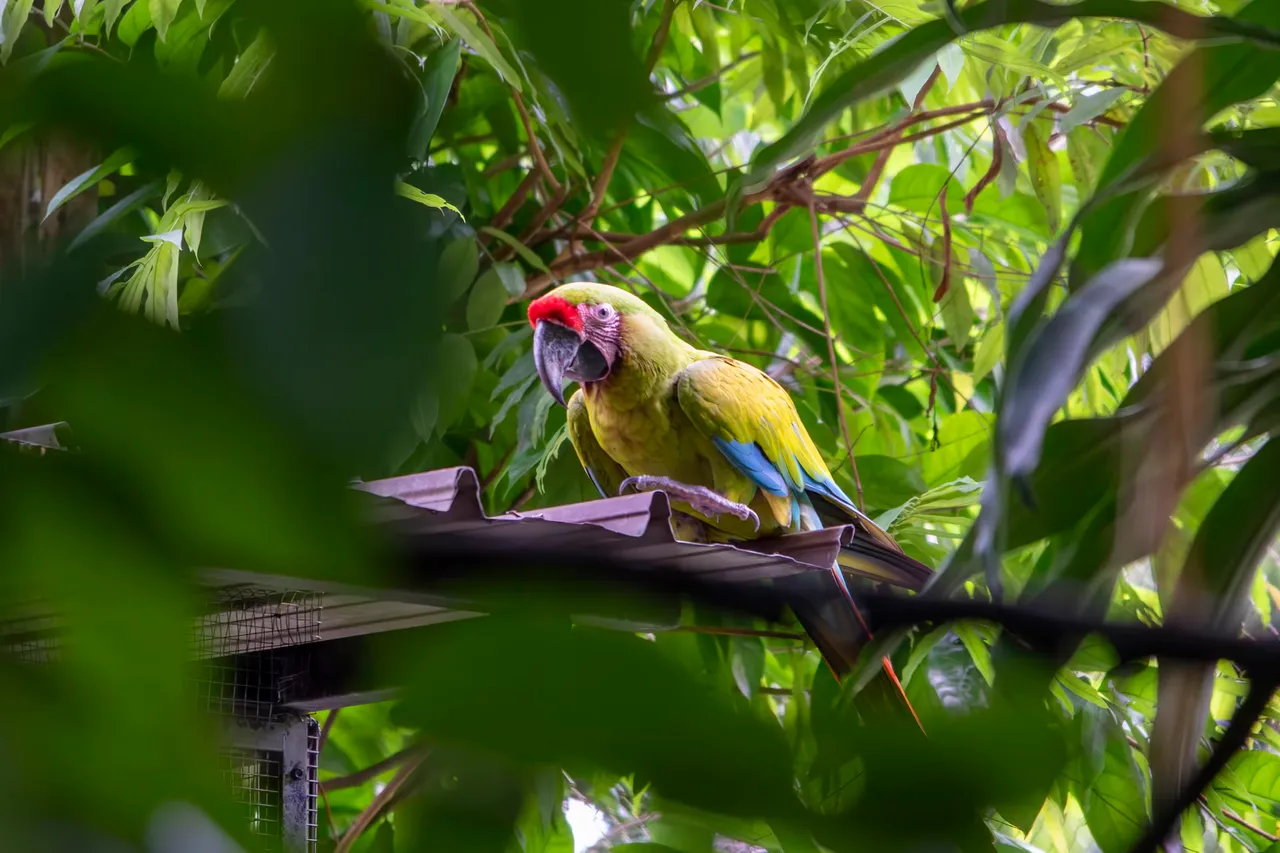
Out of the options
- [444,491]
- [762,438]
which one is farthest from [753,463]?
[444,491]

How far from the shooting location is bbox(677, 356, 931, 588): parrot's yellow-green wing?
1.08 metres

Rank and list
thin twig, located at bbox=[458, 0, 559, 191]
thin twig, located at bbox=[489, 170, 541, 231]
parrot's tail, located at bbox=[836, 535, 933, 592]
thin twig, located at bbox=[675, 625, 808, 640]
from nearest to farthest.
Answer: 1. thin twig, located at bbox=[675, 625, 808, 640]
2. parrot's tail, located at bbox=[836, 535, 933, 592]
3. thin twig, located at bbox=[458, 0, 559, 191]
4. thin twig, located at bbox=[489, 170, 541, 231]

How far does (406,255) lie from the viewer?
12 centimetres

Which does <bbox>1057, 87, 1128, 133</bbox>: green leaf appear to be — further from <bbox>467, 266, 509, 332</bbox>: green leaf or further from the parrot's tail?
<bbox>467, 266, 509, 332</bbox>: green leaf

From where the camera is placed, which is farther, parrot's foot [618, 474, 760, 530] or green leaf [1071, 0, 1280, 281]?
parrot's foot [618, 474, 760, 530]

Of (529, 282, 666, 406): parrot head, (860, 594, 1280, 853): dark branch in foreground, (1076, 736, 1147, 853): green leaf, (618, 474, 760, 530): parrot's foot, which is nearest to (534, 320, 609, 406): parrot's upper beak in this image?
(529, 282, 666, 406): parrot head

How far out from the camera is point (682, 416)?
44.6 inches

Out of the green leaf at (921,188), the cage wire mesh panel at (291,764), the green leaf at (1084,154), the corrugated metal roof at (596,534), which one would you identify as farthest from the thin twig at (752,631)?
the green leaf at (921,188)

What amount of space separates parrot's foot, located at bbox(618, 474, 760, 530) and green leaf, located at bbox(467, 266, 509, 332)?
24 cm

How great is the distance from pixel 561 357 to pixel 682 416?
130 millimetres

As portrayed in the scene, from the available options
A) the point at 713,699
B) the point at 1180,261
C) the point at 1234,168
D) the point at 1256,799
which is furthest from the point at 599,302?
the point at 713,699

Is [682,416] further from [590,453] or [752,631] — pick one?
[752,631]

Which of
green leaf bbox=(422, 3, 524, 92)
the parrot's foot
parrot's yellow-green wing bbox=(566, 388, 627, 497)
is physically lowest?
parrot's yellow-green wing bbox=(566, 388, 627, 497)

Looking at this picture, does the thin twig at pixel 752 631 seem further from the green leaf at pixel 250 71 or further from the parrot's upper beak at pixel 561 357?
the parrot's upper beak at pixel 561 357
